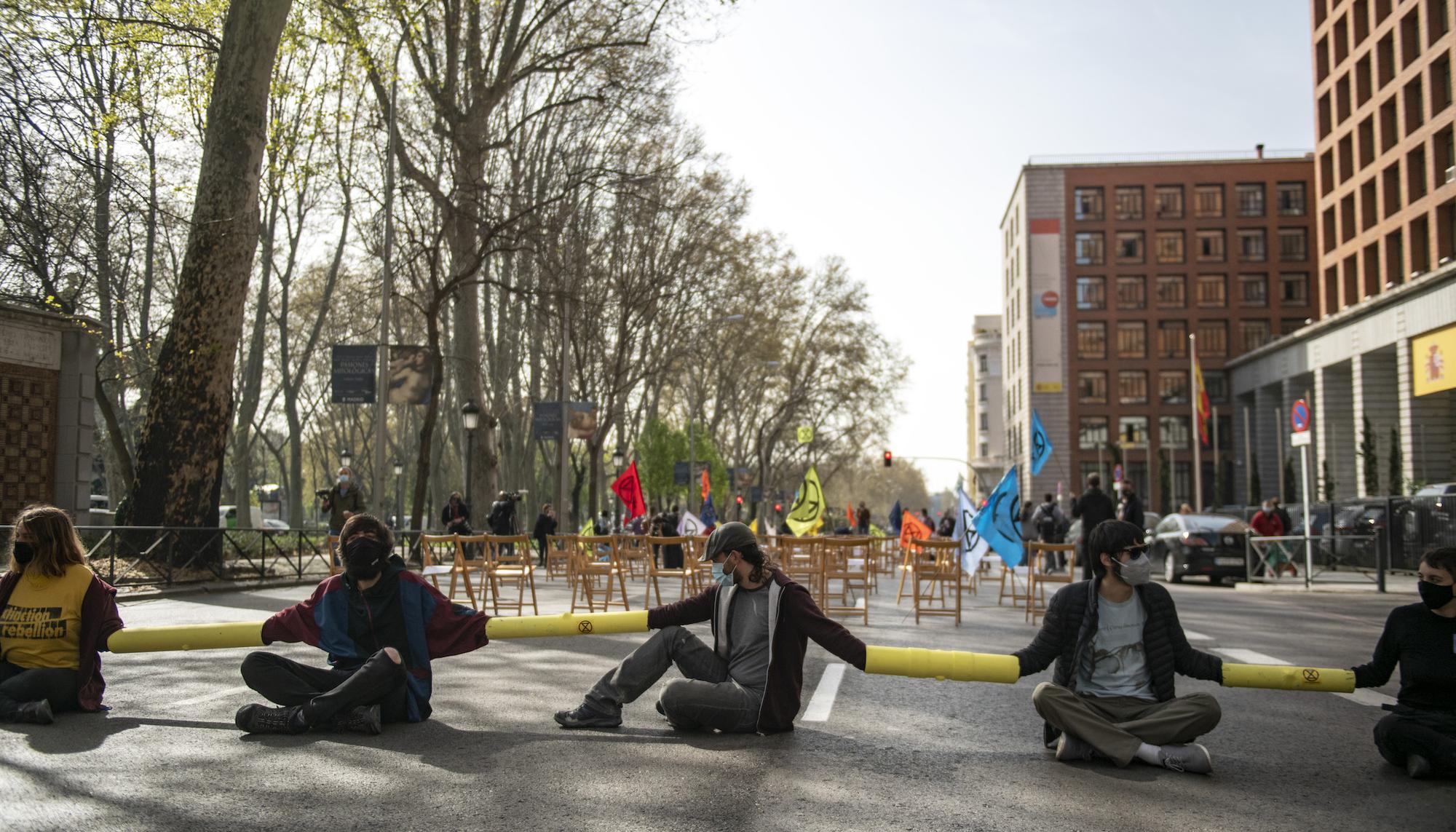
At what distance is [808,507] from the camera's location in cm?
2005

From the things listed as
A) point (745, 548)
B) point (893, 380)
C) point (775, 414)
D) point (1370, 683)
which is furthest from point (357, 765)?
point (893, 380)

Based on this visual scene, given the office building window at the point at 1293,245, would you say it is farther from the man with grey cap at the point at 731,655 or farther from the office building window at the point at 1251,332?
the man with grey cap at the point at 731,655

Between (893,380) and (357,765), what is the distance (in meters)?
67.6

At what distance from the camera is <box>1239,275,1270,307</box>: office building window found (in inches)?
3046

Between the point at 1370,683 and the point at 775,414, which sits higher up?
the point at 775,414

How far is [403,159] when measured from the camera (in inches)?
1125

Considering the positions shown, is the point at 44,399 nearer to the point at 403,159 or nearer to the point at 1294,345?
the point at 403,159

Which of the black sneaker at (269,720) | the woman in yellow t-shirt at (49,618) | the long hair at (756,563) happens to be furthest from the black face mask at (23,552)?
the long hair at (756,563)

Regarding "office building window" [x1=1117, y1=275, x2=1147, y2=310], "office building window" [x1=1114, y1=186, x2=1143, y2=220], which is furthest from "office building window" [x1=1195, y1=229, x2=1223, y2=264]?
"office building window" [x1=1114, y1=186, x2=1143, y2=220]

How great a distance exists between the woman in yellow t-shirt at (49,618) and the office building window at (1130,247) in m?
76.5

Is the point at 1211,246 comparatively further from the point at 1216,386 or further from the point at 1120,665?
the point at 1120,665

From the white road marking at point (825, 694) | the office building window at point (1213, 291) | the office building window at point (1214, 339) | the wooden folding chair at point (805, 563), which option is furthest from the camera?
the office building window at point (1213, 291)

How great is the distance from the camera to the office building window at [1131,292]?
78312 millimetres

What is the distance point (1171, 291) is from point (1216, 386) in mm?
6130
